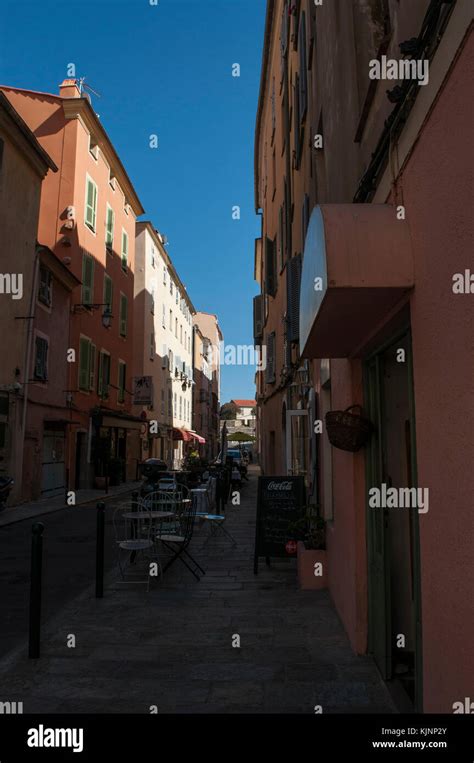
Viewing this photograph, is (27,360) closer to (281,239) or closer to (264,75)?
(281,239)

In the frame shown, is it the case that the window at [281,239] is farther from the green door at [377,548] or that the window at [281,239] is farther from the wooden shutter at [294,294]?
the green door at [377,548]

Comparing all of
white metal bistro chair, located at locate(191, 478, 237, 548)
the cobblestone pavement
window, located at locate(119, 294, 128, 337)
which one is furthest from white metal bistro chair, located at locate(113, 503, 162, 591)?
window, located at locate(119, 294, 128, 337)

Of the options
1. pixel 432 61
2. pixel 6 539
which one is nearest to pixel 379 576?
pixel 432 61

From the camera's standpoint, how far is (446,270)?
2.37m

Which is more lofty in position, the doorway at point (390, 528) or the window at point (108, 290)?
the window at point (108, 290)

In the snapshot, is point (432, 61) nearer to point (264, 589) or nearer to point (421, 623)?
point (421, 623)

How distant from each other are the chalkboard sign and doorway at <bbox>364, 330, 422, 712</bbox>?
3.01 m

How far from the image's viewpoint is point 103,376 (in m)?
24.3

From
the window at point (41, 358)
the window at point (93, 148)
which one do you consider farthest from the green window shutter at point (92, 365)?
the window at point (93, 148)

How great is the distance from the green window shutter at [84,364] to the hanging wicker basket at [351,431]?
17921mm

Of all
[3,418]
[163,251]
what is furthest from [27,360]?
[163,251]

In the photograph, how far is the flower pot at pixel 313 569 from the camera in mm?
6500

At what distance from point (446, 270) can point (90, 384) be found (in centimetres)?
2094
